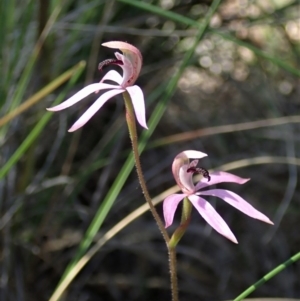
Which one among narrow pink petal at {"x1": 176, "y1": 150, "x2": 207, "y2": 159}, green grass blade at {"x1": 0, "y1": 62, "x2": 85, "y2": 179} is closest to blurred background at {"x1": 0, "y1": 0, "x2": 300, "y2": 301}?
green grass blade at {"x1": 0, "y1": 62, "x2": 85, "y2": 179}

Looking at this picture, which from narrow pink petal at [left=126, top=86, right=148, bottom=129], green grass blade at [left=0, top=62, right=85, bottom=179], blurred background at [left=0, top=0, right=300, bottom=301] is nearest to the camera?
narrow pink petal at [left=126, top=86, right=148, bottom=129]

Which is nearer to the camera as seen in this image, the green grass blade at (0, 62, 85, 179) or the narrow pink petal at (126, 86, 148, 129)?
the narrow pink petal at (126, 86, 148, 129)

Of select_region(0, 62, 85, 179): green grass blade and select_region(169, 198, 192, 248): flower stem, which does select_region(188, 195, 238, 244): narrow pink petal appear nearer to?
select_region(169, 198, 192, 248): flower stem

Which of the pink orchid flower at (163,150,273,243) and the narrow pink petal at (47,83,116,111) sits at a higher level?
the narrow pink petal at (47,83,116,111)

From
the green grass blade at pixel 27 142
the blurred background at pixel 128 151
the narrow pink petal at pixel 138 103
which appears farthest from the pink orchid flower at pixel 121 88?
the blurred background at pixel 128 151

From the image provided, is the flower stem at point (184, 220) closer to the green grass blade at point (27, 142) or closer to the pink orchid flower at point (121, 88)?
the pink orchid flower at point (121, 88)

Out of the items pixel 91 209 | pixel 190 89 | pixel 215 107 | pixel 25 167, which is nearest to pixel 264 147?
pixel 215 107
